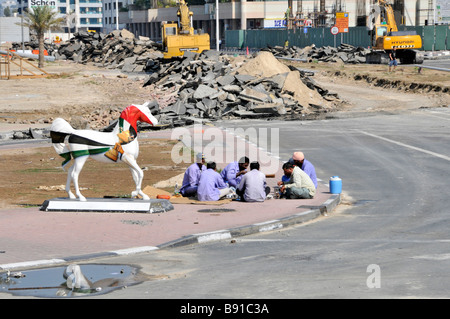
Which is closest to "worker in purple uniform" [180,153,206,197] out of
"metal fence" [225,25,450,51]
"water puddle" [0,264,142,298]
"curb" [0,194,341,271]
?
"curb" [0,194,341,271]

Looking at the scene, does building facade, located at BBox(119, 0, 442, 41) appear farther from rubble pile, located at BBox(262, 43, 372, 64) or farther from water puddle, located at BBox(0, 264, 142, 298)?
water puddle, located at BBox(0, 264, 142, 298)

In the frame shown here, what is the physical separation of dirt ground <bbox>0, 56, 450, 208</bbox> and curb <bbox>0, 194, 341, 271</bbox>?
221 inches

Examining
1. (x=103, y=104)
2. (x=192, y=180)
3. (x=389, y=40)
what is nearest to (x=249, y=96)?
(x=103, y=104)

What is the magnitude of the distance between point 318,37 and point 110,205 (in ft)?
269

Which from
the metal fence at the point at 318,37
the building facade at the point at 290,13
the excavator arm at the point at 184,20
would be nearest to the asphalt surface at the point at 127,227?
the excavator arm at the point at 184,20

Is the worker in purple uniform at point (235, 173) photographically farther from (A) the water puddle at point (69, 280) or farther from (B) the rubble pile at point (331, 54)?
(B) the rubble pile at point (331, 54)

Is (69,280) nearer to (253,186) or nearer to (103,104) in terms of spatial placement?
(253,186)

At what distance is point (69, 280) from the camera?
11.2m

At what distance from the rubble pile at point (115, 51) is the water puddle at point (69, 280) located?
64.8m

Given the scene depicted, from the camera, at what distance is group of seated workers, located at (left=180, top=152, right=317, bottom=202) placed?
18.3m

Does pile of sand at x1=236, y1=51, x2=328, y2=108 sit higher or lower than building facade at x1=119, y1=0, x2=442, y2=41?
lower

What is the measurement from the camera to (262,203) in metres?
18.3

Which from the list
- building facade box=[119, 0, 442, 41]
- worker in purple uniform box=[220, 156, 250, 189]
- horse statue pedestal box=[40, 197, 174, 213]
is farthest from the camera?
building facade box=[119, 0, 442, 41]

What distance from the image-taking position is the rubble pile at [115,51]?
79938mm
